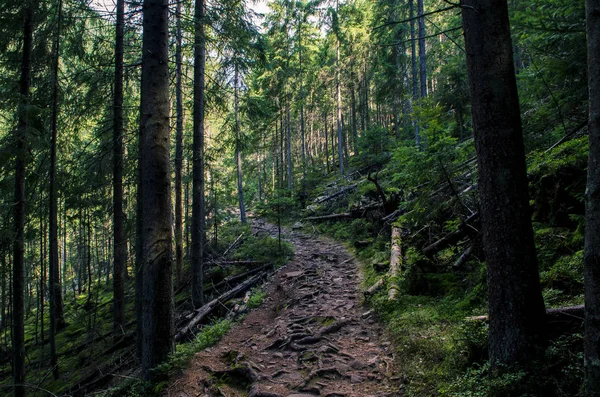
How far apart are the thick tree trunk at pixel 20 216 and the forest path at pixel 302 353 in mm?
4859

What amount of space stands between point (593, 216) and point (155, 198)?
15.8ft

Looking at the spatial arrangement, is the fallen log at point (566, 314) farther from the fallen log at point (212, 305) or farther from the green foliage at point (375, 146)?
the green foliage at point (375, 146)

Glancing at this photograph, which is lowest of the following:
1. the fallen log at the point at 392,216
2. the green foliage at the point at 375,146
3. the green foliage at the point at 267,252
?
the green foliage at the point at 267,252

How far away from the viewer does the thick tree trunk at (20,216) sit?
7.41 metres

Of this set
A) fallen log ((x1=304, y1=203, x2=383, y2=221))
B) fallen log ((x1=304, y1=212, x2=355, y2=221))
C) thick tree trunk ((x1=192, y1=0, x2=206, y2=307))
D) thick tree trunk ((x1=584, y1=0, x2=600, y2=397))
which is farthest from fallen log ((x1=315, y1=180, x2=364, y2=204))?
thick tree trunk ((x1=584, y1=0, x2=600, y2=397))

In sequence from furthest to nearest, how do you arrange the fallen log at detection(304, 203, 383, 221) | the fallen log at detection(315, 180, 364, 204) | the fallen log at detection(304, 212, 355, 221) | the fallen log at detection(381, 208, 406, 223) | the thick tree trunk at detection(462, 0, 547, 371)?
the fallen log at detection(315, 180, 364, 204) → the fallen log at detection(304, 212, 355, 221) → the fallen log at detection(304, 203, 383, 221) → the fallen log at detection(381, 208, 406, 223) → the thick tree trunk at detection(462, 0, 547, 371)

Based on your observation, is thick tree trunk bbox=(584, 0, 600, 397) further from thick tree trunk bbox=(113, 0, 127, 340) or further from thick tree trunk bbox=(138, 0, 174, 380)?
thick tree trunk bbox=(113, 0, 127, 340)

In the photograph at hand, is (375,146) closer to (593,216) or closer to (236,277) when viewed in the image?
(236,277)

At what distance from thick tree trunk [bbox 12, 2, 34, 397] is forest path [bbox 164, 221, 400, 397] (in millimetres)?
4859

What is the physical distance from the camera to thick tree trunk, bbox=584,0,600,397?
2.13 m

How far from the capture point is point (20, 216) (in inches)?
304

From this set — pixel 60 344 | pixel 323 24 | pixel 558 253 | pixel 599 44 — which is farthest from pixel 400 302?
pixel 323 24

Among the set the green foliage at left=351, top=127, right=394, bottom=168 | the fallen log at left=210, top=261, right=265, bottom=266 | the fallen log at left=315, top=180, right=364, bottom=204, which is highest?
the green foliage at left=351, top=127, right=394, bottom=168

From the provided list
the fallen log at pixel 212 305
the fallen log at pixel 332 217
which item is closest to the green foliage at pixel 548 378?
the fallen log at pixel 212 305
